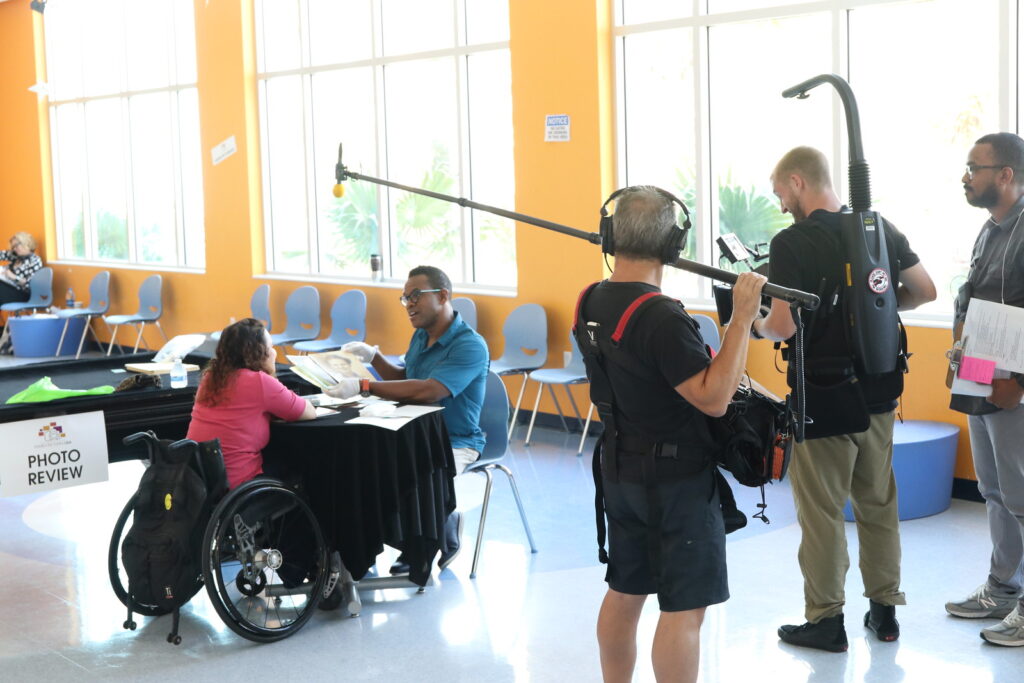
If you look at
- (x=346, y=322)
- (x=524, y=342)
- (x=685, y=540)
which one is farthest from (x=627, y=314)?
(x=346, y=322)

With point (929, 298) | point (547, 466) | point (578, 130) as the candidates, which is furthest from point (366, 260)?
point (929, 298)

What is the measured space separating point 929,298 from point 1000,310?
0.21 meters

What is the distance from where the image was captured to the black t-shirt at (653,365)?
2643 mm

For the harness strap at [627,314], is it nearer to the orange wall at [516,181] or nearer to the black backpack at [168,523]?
the black backpack at [168,523]

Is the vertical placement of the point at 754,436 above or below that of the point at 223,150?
below

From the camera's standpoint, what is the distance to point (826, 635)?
12.3 ft

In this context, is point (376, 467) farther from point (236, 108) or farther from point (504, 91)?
point (236, 108)

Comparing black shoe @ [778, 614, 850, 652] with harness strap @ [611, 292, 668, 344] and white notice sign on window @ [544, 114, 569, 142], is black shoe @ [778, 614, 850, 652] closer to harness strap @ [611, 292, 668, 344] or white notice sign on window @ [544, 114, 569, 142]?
harness strap @ [611, 292, 668, 344]

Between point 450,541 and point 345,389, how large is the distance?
73cm

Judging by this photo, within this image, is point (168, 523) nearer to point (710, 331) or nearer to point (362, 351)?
point (362, 351)

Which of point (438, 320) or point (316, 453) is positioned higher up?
point (438, 320)

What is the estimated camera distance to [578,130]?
7.32 metres

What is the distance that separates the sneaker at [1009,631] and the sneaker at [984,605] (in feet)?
0.63

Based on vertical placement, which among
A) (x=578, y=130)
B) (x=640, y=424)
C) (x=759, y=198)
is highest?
(x=578, y=130)
